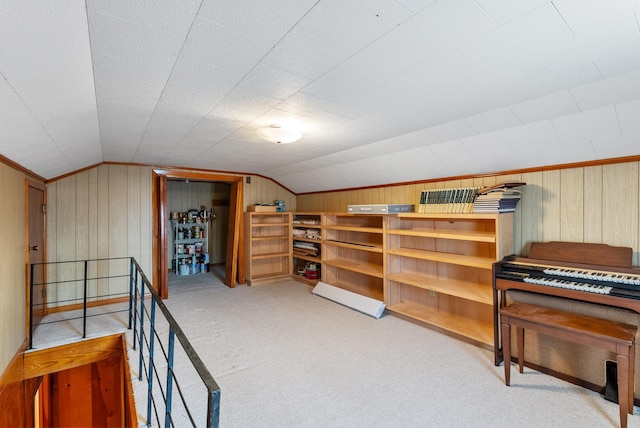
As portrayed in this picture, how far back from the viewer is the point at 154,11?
3.67ft

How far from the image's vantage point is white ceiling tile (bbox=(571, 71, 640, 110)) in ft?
5.57

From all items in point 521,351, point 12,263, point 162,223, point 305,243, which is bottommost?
point 521,351

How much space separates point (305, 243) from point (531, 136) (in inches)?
149

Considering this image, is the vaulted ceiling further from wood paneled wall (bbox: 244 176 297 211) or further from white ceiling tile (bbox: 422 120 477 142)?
wood paneled wall (bbox: 244 176 297 211)

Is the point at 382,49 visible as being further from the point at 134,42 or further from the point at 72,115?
the point at 72,115

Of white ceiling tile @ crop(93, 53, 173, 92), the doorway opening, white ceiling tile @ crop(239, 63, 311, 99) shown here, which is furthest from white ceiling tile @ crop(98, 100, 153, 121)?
the doorway opening

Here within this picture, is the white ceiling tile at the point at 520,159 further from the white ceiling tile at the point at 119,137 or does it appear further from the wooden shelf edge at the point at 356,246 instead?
the white ceiling tile at the point at 119,137

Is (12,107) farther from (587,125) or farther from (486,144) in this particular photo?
(587,125)

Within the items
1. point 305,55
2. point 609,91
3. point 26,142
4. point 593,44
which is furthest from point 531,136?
point 26,142

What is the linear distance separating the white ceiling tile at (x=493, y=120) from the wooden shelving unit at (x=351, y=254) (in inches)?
81.3

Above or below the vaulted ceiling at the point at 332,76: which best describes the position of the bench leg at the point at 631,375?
below

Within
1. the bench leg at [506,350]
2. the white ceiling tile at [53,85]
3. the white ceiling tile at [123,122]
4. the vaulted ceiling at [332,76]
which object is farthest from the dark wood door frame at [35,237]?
the bench leg at [506,350]

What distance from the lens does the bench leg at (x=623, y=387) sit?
176cm

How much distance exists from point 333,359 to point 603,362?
196 centimetres
